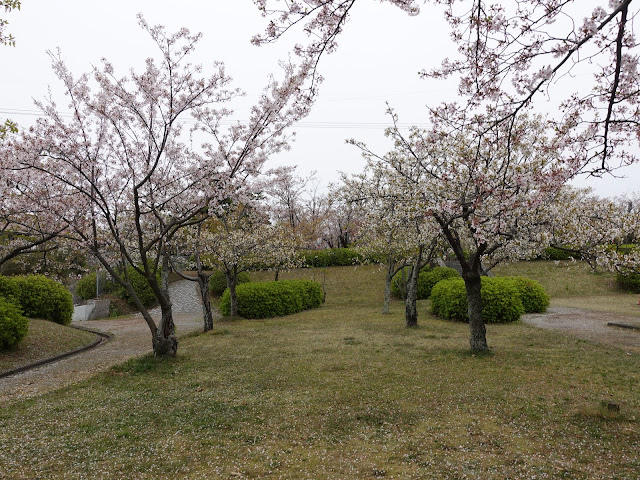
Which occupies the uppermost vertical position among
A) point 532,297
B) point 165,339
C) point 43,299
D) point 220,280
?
point 220,280

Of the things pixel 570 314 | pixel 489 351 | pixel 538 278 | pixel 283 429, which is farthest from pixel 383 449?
pixel 538 278

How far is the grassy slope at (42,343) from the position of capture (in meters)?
8.83

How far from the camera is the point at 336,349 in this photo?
8836 mm

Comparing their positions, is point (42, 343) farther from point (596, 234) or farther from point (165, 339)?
point (596, 234)

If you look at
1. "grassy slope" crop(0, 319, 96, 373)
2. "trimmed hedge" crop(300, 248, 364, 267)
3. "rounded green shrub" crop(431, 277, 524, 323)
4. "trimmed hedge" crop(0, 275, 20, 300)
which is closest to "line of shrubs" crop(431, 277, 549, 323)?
"rounded green shrub" crop(431, 277, 524, 323)

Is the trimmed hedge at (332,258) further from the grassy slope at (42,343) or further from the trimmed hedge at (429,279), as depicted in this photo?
the grassy slope at (42,343)

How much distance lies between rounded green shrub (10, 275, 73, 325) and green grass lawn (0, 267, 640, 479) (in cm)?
719

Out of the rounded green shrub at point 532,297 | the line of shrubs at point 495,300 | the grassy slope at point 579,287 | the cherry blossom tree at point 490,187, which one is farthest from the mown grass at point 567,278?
the cherry blossom tree at point 490,187

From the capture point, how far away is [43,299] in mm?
12984

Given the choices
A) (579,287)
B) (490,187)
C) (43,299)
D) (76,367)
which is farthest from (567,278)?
(43,299)

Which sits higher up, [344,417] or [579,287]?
[579,287]

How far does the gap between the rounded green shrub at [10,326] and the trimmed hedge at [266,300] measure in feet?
25.5

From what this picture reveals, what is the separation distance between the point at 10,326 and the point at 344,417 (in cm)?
807

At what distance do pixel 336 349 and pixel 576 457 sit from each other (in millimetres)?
5550
